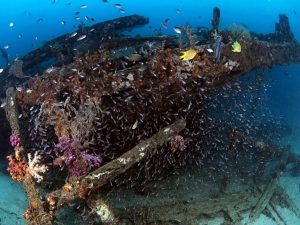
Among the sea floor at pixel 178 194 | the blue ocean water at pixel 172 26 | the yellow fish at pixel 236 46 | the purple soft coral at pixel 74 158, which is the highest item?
the yellow fish at pixel 236 46

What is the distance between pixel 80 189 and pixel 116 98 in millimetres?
2505

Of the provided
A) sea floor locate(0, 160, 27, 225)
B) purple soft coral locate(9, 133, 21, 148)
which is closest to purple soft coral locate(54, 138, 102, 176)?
purple soft coral locate(9, 133, 21, 148)

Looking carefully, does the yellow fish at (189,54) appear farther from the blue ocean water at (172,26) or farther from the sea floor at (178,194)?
the blue ocean water at (172,26)

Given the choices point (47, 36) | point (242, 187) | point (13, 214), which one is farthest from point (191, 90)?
point (47, 36)

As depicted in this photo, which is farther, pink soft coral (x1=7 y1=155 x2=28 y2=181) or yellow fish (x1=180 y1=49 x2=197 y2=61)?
yellow fish (x1=180 y1=49 x2=197 y2=61)

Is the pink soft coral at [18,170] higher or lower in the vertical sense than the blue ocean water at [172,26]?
higher

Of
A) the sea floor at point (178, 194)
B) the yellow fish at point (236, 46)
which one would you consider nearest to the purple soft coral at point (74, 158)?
the sea floor at point (178, 194)

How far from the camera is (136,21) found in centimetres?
1817

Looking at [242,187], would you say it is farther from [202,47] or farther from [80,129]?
[80,129]

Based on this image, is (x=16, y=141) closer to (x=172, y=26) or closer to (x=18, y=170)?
(x=18, y=170)

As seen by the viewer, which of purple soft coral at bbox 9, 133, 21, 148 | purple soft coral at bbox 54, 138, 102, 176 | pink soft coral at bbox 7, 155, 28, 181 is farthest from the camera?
purple soft coral at bbox 9, 133, 21, 148

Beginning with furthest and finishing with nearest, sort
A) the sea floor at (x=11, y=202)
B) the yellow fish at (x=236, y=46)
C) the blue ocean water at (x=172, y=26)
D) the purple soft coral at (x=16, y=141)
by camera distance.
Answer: the blue ocean water at (x=172, y=26) < the yellow fish at (x=236, y=46) < the sea floor at (x=11, y=202) < the purple soft coral at (x=16, y=141)

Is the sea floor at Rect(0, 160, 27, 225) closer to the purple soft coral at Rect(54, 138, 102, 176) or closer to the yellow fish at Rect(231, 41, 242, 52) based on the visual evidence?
the purple soft coral at Rect(54, 138, 102, 176)

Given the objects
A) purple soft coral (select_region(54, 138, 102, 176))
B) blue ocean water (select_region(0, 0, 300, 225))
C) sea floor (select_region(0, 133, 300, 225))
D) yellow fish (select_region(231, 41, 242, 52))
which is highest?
yellow fish (select_region(231, 41, 242, 52))
